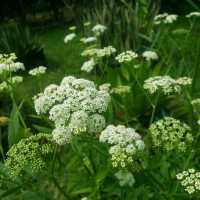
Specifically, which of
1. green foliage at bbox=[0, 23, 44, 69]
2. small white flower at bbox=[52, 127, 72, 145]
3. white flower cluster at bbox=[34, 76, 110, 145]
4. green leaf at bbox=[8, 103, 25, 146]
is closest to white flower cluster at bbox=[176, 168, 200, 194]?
white flower cluster at bbox=[34, 76, 110, 145]

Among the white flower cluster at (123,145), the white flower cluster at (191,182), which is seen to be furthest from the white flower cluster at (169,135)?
the white flower cluster at (191,182)

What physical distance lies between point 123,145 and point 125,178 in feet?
0.72

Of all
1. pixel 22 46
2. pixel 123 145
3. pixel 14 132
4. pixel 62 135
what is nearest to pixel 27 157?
pixel 62 135

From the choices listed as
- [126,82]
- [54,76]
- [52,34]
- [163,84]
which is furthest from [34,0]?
[163,84]

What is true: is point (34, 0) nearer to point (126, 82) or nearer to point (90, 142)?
point (126, 82)

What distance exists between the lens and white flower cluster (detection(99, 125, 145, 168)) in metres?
2.85

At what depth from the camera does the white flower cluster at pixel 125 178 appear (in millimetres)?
3030

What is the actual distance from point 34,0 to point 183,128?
13.0 metres

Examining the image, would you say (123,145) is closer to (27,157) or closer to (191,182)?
(191,182)

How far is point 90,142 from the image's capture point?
3.14 metres

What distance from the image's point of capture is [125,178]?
304 centimetres

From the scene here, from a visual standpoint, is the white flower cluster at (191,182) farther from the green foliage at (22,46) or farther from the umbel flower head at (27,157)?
the green foliage at (22,46)

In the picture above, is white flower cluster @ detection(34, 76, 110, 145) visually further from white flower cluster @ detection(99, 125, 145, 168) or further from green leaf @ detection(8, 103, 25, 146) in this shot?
green leaf @ detection(8, 103, 25, 146)

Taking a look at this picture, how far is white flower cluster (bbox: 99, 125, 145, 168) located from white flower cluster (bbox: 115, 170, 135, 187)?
6 centimetres
